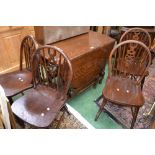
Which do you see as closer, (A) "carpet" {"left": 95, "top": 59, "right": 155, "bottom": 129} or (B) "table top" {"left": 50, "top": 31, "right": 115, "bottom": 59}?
(B) "table top" {"left": 50, "top": 31, "right": 115, "bottom": 59}

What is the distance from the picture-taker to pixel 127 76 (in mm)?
1846

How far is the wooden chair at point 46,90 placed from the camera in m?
1.25

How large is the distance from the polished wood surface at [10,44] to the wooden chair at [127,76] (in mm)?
1386

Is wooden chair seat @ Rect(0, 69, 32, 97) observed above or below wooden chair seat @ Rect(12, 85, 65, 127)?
above

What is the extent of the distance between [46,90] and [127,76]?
3.14ft

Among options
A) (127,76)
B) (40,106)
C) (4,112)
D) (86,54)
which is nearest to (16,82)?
(40,106)

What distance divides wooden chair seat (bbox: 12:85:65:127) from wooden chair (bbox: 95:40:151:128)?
0.48 m

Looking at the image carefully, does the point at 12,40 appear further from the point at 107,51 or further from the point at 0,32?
the point at 107,51

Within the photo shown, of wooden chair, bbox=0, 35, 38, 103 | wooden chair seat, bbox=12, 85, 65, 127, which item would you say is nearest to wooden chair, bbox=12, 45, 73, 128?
wooden chair seat, bbox=12, 85, 65, 127

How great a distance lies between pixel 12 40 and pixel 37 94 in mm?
1180

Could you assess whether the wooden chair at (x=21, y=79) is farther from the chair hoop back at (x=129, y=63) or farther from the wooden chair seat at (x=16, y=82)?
the chair hoop back at (x=129, y=63)

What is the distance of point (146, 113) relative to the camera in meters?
1.88

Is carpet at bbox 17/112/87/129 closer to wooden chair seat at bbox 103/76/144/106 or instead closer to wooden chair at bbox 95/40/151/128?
wooden chair at bbox 95/40/151/128

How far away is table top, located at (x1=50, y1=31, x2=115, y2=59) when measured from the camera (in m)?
1.66
